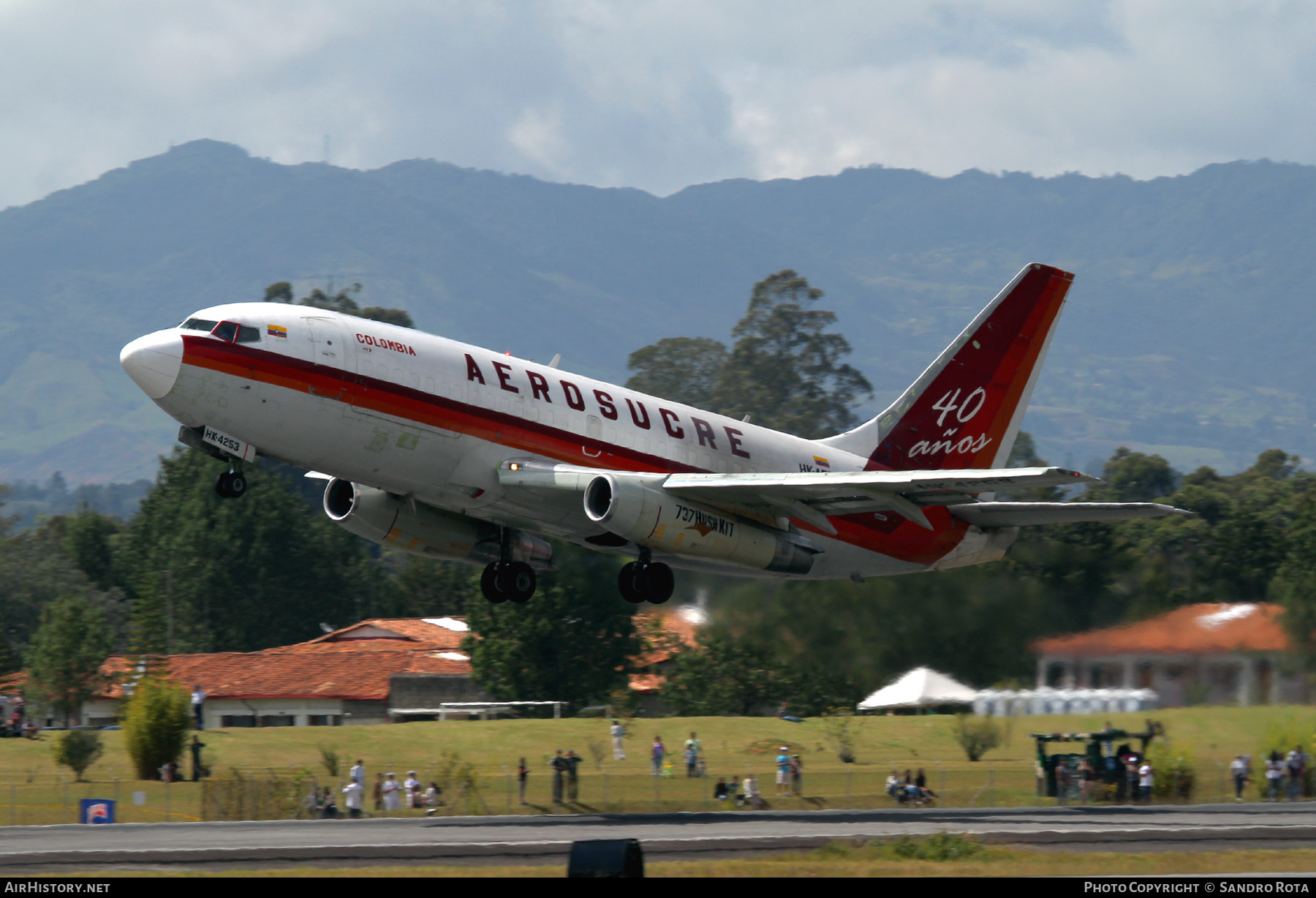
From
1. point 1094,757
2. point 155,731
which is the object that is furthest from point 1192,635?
point 155,731

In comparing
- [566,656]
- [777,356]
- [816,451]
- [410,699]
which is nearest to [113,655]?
[410,699]

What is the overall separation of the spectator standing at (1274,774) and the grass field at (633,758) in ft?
3.86

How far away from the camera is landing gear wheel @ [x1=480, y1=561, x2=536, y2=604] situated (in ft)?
122

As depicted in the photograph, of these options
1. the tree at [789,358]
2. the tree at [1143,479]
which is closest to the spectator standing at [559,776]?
the tree at [1143,479]

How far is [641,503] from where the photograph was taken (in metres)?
33.0

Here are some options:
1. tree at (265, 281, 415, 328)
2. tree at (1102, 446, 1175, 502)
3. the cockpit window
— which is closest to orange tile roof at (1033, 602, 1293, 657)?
the cockpit window

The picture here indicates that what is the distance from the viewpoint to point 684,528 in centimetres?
3391

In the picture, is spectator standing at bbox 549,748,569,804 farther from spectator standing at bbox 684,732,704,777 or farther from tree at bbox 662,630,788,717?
spectator standing at bbox 684,732,704,777

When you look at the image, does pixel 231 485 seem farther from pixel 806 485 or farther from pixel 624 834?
pixel 624 834

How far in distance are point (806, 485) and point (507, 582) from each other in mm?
8446

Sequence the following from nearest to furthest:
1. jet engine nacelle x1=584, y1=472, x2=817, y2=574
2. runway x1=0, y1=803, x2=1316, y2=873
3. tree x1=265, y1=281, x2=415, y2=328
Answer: runway x1=0, y1=803, x2=1316, y2=873, jet engine nacelle x1=584, y1=472, x2=817, y2=574, tree x1=265, y1=281, x2=415, y2=328

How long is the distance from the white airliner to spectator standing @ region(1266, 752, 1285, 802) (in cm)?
1036

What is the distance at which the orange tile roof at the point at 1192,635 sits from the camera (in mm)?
37562

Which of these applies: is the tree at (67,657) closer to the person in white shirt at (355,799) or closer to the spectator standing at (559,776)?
the person in white shirt at (355,799)
